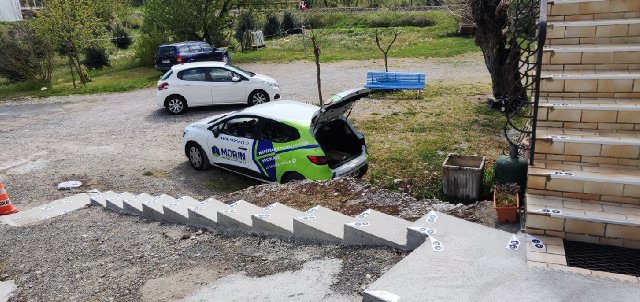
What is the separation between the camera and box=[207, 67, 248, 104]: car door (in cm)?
1465

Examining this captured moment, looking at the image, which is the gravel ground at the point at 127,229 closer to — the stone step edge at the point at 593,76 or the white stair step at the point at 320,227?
the white stair step at the point at 320,227

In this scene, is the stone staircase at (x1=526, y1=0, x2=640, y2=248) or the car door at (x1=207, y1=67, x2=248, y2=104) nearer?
the stone staircase at (x1=526, y1=0, x2=640, y2=248)

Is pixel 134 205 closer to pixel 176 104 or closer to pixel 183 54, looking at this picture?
pixel 176 104

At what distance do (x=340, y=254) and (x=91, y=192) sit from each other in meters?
6.38

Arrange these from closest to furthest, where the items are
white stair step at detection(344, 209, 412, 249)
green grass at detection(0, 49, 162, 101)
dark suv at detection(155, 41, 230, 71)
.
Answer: white stair step at detection(344, 209, 412, 249)
green grass at detection(0, 49, 162, 101)
dark suv at detection(155, 41, 230, 71)

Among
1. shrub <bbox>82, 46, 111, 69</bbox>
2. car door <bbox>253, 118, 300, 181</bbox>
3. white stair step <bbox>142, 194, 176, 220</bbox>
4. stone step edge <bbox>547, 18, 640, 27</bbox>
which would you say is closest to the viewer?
stone step edge <bbox>547, 18, 640, 27</bbox>

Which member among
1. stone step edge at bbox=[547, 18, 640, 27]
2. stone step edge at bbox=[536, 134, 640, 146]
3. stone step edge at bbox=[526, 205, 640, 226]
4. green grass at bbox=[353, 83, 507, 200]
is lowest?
green grass at bbox=[353, 83, 507, 200]

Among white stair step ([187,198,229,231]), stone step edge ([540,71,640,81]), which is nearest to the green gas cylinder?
stone step edge ([540,71,640,81])

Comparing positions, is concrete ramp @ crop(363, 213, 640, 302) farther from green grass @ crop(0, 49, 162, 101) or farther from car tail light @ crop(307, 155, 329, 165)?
green grass @ crop(0, 49, 162, 101)

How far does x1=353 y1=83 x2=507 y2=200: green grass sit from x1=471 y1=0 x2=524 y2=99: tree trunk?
2.77 feet

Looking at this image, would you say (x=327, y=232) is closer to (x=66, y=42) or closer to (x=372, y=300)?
(x=372, y=300)

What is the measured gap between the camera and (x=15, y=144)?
42.1 feet

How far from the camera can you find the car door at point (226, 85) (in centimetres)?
1465

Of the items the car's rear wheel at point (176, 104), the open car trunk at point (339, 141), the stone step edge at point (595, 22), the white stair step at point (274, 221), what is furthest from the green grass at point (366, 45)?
the white stair step at point (274, 221)
